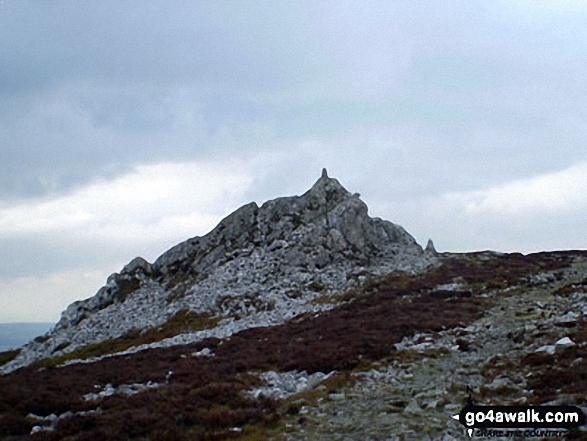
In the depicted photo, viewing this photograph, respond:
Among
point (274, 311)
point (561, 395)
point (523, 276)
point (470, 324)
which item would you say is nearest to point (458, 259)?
point (523, 276)

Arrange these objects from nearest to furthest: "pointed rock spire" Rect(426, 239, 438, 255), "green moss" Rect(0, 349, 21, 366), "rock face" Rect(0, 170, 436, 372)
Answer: "rock face" Rect(0, 170, 436, 372), "green moss" Rect(0, 349, 21, 366), "pointed rock spire" Rect(426, 239, 438, 255)

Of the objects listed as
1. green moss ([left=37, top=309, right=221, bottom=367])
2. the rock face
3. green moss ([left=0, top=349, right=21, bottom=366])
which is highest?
the rock face

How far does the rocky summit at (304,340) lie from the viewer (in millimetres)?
16625

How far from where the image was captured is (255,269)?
6494 centimetres

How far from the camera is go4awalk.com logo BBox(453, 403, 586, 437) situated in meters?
12.7

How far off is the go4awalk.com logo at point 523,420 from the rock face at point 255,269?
32.4 meters

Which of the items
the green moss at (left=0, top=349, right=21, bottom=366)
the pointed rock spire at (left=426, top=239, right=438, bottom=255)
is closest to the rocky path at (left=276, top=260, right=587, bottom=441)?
the pointed rock spire at (left=426, top=239, right=438, bottom=255)

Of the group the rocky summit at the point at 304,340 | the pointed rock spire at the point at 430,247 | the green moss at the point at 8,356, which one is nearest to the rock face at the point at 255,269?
the rocky summit at the point at 304,340

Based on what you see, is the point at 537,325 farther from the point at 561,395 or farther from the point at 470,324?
the point at 561,395

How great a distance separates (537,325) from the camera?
28.0 meters

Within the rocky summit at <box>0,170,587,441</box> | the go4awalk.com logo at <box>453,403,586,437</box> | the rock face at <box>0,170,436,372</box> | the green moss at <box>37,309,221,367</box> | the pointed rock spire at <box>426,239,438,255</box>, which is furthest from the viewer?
the pointed rock spire at <box>426,239,438,255</box>

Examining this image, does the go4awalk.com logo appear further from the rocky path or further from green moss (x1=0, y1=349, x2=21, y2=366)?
green moss (x1=0, y1=349, x2=21, y2=366)

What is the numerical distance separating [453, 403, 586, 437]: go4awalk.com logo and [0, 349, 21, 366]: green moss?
6056 cm

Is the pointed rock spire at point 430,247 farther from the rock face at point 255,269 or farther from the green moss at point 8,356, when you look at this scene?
the green moss at point 8,356
